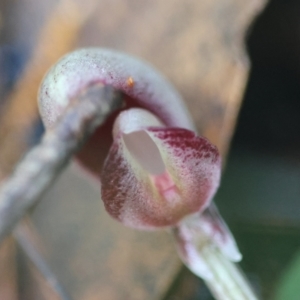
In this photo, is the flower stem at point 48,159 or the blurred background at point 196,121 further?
the blurred background at point 196,121

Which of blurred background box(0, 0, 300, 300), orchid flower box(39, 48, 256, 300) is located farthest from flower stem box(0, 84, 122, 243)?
blurred background box(0, 0, 300, 300)

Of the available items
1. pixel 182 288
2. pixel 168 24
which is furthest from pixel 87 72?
pixel 182 288

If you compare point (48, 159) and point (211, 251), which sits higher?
point (48, 159)

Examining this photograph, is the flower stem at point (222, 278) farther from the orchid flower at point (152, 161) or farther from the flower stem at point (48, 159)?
the flower stem at point (48, 159)

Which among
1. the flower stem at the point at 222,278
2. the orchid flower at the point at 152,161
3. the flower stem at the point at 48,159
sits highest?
the flower stem at the point at 48,159

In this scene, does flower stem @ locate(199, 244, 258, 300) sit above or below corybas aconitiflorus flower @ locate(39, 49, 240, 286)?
below

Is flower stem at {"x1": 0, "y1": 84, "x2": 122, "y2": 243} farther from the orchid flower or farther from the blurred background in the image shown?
the blurred background

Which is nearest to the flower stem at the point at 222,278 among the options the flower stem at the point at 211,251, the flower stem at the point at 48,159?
the flower stem at the point at 211,251

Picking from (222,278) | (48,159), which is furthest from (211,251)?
(48,159)

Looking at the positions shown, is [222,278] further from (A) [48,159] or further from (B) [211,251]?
(A) [48,159]
